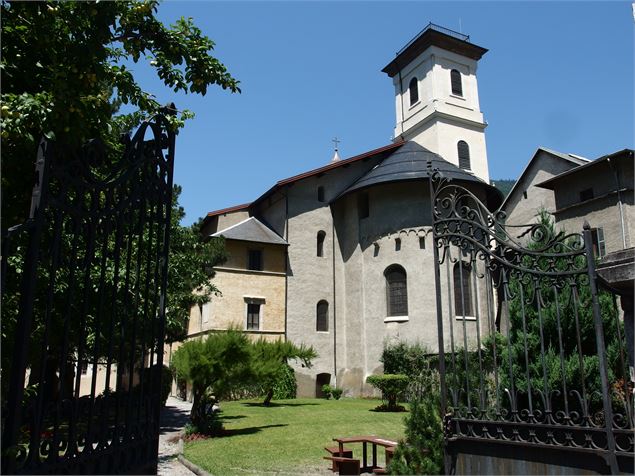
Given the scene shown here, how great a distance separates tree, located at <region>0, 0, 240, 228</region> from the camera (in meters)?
4.06

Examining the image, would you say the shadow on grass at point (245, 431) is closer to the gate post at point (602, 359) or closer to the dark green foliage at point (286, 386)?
the dark green foliage at point (286, 386)

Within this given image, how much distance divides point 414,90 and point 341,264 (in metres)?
18.3

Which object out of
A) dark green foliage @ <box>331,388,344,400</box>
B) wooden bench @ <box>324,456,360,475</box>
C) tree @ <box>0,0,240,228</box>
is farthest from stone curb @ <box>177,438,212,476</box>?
dark green foliage @ <box>331,388,344,400</box>

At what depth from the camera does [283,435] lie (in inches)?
587

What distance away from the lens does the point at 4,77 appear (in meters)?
4.73

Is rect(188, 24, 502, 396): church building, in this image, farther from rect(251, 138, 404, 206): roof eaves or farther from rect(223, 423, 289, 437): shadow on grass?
rect(223, 423, 289, 437): shadow on grass

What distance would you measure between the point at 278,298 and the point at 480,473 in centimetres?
2490

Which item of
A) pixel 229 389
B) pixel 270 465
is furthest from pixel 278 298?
pixel 270 465

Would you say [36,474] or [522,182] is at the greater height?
[522,182]

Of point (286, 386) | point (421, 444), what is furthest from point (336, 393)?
point (421, 444)

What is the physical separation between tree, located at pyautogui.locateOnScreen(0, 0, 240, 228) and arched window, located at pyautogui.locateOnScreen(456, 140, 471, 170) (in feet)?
119

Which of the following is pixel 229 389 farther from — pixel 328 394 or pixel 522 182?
pixel 522 182

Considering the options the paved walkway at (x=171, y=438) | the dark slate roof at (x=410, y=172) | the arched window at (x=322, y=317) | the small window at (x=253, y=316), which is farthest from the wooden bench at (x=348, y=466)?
the arched window at (x=322, y=317)

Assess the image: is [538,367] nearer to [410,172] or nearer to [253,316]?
[410,172]
